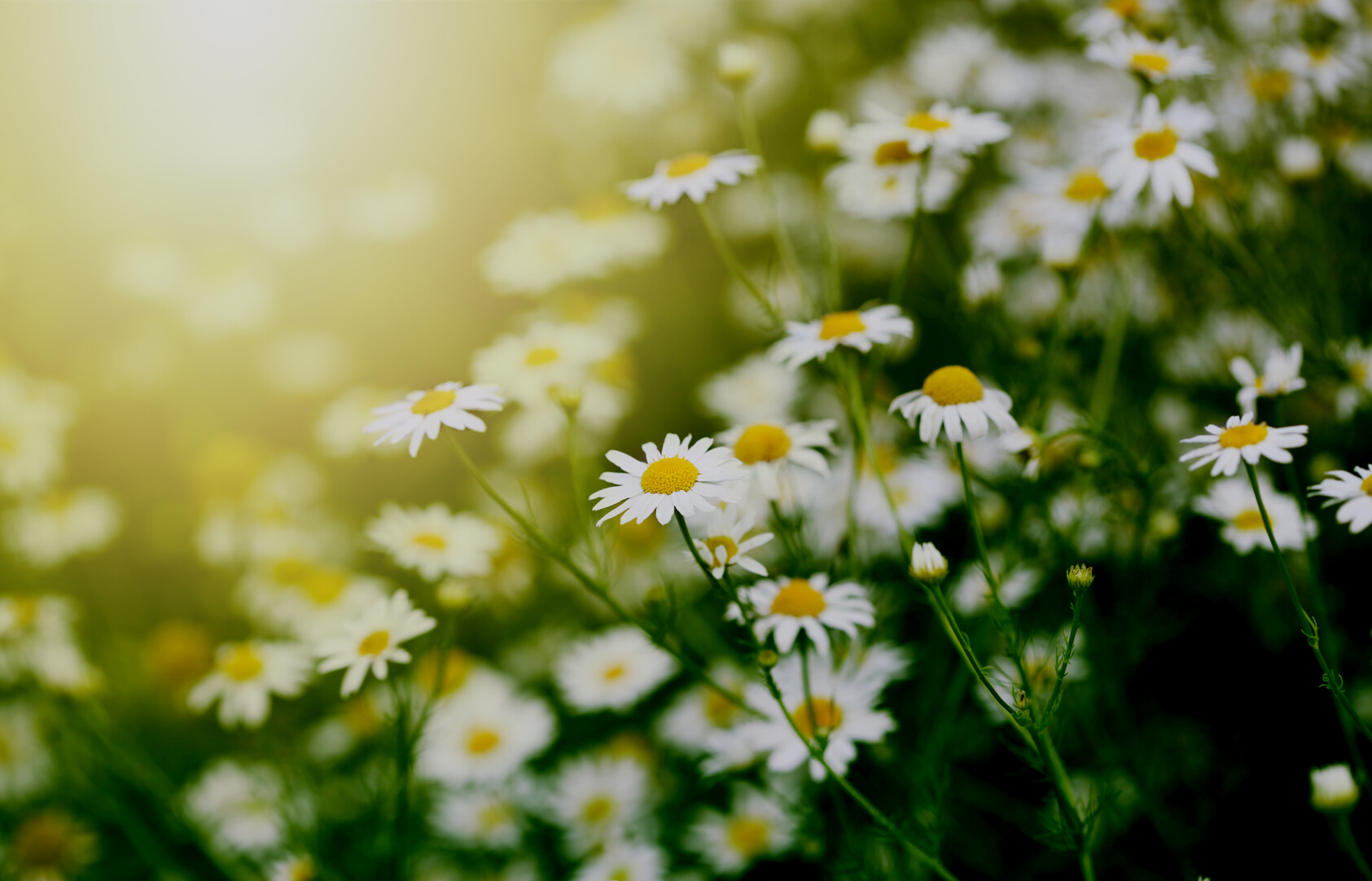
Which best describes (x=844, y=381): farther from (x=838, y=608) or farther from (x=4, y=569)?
(x=4, y=569)

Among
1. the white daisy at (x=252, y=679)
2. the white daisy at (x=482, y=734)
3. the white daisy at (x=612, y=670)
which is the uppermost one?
the white daisy at (x=252, y=679)

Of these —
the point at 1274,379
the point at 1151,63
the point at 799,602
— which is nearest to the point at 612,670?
the point at 799,602

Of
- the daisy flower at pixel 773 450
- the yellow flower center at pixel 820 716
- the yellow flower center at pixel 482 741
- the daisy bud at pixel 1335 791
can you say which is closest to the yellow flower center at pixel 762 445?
the daisy flower at pixel 773 450

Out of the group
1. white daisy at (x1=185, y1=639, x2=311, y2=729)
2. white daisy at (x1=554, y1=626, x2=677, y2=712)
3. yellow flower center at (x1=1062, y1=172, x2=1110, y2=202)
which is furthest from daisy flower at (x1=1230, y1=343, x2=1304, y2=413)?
white daisy at (x1=185, y1=639, x2=311, y2=729)

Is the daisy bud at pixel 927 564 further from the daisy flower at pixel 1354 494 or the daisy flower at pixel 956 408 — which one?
the daisy flower at pixel 1354 494

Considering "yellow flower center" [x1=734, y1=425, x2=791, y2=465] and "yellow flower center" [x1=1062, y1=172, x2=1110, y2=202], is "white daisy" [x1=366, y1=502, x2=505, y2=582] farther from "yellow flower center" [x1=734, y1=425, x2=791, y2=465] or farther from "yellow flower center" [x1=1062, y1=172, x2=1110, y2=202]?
"yellow flower center" [x1=1062, y1=172, x2=1110, y2=202]
